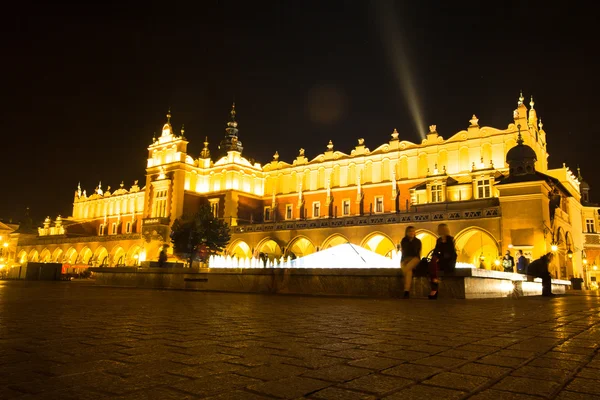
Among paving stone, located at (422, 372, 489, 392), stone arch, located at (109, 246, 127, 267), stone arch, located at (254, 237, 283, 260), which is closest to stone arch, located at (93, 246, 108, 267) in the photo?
stone arch, located at (109, 246, 127, 267)

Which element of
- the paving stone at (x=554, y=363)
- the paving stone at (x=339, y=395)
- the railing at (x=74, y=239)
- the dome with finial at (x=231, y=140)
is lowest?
the paving stone at (x=339, y=395)

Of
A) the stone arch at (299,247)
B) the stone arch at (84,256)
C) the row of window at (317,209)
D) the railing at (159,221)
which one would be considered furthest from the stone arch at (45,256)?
the stone arch at (299,247)

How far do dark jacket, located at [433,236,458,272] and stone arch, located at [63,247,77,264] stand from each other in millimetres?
63274

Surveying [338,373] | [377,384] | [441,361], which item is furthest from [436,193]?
[377,384]

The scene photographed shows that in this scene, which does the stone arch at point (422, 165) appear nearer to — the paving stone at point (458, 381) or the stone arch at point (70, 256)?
the paving stone at point (458, 381)

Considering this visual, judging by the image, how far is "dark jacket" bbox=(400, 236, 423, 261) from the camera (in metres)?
10.6

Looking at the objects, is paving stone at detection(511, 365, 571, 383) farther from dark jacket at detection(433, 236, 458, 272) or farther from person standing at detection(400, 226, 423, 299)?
dark jacket at detection(433, 236, 458, 272)

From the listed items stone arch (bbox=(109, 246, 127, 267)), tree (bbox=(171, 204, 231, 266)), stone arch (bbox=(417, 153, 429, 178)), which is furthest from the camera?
stone arch (bbox=(109, 246, 127, 267))

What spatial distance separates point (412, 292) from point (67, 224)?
257 feet

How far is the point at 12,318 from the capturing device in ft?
17.9

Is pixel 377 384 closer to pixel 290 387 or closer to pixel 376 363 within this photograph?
pixel 290 387

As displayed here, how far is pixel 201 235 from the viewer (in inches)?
1590

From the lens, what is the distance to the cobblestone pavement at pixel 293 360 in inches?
89.0

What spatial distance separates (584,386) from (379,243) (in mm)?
36928
